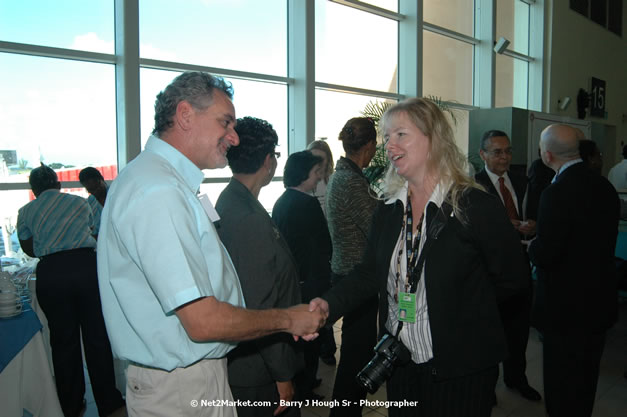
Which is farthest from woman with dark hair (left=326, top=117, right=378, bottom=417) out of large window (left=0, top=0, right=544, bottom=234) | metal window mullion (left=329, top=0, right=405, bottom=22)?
metal window mullion (left=329, top=0, right=405, bottom=22)

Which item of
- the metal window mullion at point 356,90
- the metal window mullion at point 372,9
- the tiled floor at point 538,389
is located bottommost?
the tiled floor at point 538,389

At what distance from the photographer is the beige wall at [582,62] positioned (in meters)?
10.1

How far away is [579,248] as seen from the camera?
2.24 metres

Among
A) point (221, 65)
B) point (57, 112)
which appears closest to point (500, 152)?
point (221, 65)

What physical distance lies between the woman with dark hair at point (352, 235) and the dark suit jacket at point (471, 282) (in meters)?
0.96

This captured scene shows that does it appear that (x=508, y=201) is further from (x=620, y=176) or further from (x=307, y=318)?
(x=620, y=176)

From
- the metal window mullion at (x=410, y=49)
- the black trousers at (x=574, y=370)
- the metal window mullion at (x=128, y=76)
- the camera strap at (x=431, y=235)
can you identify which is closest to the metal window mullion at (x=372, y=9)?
the metal window mullion at (x=410, y=49)

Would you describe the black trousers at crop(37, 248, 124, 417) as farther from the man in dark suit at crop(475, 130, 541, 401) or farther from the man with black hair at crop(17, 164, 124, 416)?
the man in dark suit at crop(475, 130, 541, 401)

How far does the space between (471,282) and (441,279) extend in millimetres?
112

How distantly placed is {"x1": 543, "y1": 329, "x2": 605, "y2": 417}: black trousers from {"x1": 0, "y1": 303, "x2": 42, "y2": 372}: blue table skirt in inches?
101

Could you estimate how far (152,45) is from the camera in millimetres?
4844

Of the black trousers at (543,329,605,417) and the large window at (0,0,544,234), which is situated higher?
the large window at (0,0,544,234)

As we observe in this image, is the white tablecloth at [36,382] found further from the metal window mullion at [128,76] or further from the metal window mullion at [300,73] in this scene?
the metal window mullion at [300,73]

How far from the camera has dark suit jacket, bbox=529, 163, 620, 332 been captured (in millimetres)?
2213
